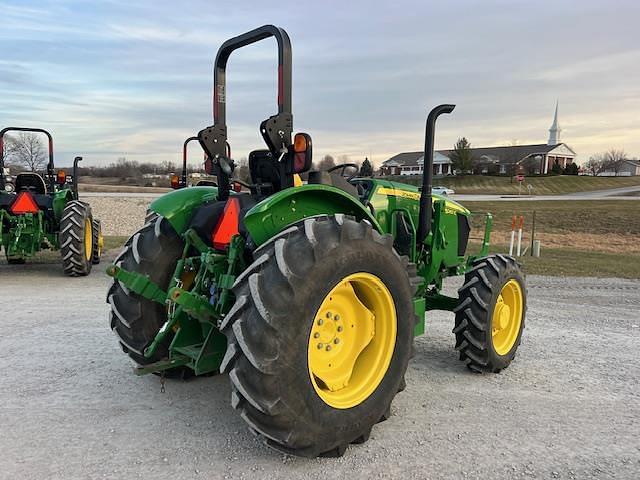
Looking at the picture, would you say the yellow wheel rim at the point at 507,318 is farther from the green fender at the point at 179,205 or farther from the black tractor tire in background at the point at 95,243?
the black tractor tire in background at the point at 95,243

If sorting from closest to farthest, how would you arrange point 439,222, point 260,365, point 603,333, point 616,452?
point 260,365 → point 616,452 → point 439,222 → point 603,333

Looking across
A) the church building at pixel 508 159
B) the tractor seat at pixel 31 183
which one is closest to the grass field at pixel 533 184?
the church building at pixel 508 159

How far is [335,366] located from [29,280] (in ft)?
23.4

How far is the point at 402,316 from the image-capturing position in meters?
3.38

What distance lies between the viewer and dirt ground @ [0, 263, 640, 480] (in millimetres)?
2971

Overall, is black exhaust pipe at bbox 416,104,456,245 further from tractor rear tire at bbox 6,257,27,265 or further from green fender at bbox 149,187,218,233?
tractor rear tire at bbox 6,257,27,265

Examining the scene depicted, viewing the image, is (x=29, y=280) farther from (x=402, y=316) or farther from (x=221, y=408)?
(x=402, y=316)

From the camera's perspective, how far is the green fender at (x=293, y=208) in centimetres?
296

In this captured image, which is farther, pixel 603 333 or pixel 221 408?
pixel 603 333

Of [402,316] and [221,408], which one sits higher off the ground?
[402,316]

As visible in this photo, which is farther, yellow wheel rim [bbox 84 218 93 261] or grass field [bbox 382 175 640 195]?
grass field [bbox 382 175 640 195]

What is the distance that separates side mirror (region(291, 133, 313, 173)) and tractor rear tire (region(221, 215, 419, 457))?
404 millimetres

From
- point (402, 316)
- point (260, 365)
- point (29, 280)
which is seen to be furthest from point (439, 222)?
point (29, 280)

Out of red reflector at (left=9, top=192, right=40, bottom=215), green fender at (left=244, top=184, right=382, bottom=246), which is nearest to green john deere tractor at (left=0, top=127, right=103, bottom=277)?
red reflector at (left=9, top=192, right=40, bottom=215)
